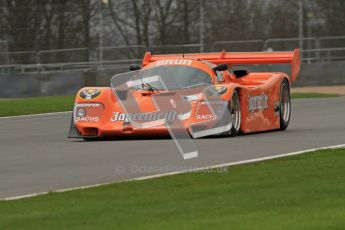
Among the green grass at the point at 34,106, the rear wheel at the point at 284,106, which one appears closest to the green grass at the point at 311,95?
the green grass at the point at 34,106

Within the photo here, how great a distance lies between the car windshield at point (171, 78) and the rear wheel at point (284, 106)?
5.65 feet

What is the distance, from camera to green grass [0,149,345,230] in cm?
714

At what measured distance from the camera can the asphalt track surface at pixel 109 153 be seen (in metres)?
9.83

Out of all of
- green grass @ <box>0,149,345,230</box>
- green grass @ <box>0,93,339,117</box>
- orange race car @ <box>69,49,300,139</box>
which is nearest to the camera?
green grass @ <box>0,149,345,230</box>

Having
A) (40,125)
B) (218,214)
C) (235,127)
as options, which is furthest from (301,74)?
(218,214)

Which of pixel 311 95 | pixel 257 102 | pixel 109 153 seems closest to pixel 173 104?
pixel 257 102

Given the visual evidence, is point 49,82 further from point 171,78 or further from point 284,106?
point 171,78

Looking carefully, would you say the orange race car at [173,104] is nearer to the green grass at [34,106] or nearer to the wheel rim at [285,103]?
the wheel rim at [285,103]

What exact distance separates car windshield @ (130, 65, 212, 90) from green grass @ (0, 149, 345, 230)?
444cm

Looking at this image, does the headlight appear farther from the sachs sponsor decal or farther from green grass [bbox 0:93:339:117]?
green grass [bbox 0:93:339:117]

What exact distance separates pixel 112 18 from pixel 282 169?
72.4 ft

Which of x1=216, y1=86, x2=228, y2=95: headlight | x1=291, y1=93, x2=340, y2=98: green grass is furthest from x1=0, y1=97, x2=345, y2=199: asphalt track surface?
x1=291, y1=93, x2=340, y2=98: green grass

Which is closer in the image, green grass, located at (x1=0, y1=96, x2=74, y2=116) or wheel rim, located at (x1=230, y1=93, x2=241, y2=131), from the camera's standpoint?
wheel rim, located at (x1=230, y1=93, x2=241, y2=131)

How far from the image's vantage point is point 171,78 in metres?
14.4
